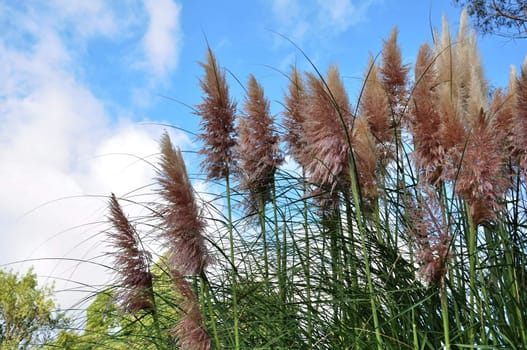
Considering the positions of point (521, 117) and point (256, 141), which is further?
point (256, 141)

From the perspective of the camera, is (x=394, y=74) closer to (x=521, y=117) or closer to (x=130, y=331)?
(x=521, y=117)

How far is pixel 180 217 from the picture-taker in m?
2.17

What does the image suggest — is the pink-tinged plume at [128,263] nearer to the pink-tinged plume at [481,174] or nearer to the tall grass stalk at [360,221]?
the tall grass stalk at [360,221]

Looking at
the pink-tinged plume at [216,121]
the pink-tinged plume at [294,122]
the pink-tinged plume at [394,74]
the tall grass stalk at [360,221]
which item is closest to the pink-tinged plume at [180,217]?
the tall grass stalk at [360,221]

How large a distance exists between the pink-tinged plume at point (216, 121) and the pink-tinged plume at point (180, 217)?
471mm

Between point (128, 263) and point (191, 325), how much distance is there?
1.36ft

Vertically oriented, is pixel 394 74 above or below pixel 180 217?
above

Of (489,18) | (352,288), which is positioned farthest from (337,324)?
(489,18)

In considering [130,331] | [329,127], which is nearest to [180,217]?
[329,127]

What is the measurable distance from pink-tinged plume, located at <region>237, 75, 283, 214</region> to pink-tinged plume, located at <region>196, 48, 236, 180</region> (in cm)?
16

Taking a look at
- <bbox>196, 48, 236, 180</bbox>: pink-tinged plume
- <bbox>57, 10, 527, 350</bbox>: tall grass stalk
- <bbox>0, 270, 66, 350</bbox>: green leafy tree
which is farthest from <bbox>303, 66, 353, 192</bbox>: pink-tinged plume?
<bbox>0, 270, 66, 350</bbox>: green leafy tree

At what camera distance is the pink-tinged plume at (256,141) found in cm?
290

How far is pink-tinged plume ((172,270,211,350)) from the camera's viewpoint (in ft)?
7.20

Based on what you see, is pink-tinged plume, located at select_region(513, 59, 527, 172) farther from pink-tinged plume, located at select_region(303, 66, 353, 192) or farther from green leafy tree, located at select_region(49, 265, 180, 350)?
green leafy tree, located at select_region(49, 265, 180, 350)
